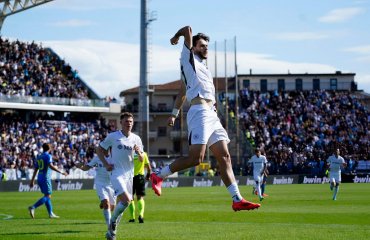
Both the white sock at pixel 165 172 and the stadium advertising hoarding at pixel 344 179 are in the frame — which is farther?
the stadium advertising hoarding at pixel 344 179

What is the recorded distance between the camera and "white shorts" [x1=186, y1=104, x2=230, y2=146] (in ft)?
37.4

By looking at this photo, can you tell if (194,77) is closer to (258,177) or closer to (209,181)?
(258,177)

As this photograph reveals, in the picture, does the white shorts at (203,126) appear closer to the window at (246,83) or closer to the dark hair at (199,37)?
the dark hair at (199,37)

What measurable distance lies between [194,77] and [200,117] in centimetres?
67

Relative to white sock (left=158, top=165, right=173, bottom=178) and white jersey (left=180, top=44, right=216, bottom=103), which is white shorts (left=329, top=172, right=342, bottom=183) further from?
white jersey (left=180, top=44, right=216, bottom=103)

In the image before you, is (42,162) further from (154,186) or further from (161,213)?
(154,186)

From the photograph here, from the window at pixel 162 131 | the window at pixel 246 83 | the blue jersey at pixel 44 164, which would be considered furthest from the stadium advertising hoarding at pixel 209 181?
the window at pixel 246 83

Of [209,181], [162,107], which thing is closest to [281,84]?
[162,107]

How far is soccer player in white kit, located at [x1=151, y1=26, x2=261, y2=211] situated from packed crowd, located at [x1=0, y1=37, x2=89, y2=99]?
52279 millimetres

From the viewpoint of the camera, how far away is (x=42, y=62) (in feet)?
Result: 226

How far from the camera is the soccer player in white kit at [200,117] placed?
1143 cm

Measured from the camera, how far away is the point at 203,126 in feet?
37.5

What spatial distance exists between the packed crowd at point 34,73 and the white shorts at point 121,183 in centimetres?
4868

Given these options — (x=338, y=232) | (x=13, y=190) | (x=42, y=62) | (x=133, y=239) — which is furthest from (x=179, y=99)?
(x=42, y=62)
